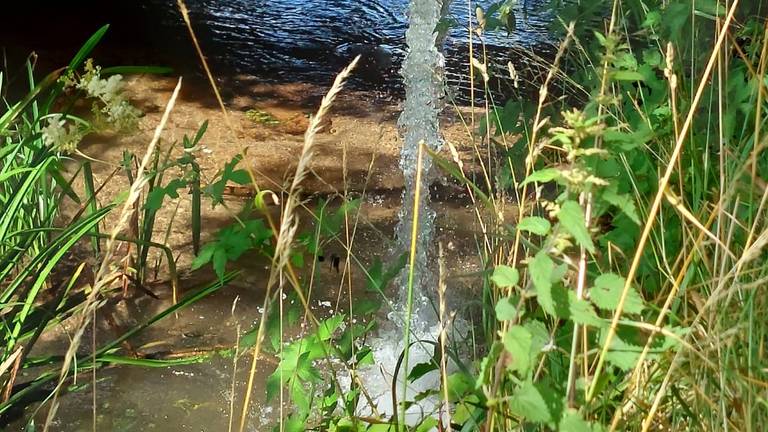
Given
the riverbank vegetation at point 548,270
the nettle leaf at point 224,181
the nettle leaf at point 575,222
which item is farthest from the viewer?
the nettle leaf at point 224,181

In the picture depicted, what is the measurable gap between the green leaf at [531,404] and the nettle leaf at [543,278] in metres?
0.12

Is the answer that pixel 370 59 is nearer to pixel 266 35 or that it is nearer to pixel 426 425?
pixel 266 35

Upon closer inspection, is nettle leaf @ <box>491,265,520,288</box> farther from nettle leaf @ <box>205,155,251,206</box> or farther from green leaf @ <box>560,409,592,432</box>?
nettle leaf @ <box>205,155,251,206</box>

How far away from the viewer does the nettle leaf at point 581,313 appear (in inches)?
47.2

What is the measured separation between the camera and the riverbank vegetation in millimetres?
1242

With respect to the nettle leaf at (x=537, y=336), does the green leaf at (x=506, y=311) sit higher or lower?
higher

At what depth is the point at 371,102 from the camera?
4391mm

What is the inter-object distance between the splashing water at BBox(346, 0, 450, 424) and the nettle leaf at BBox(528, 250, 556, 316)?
25 centimetres

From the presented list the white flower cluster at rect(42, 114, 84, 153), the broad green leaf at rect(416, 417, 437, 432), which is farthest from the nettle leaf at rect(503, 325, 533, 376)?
the white flower cluster at rect(42, 114, 84, 153)

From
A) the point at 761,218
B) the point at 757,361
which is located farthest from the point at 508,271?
the point at 761,218

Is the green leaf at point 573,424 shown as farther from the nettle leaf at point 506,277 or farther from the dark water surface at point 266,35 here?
the dark water surface at point 266,35

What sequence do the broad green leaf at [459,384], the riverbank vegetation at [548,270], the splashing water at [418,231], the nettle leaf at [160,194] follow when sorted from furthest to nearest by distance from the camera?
the splashing water at [418,231] < the nettle leaf at [160,194] < the broad green leaf at [459,384] < the riverbank vegetation at [548,270]

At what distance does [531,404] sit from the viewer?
47.6 inches

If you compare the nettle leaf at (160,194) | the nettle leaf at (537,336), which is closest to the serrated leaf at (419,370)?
the nettle leaf at (537,336)
